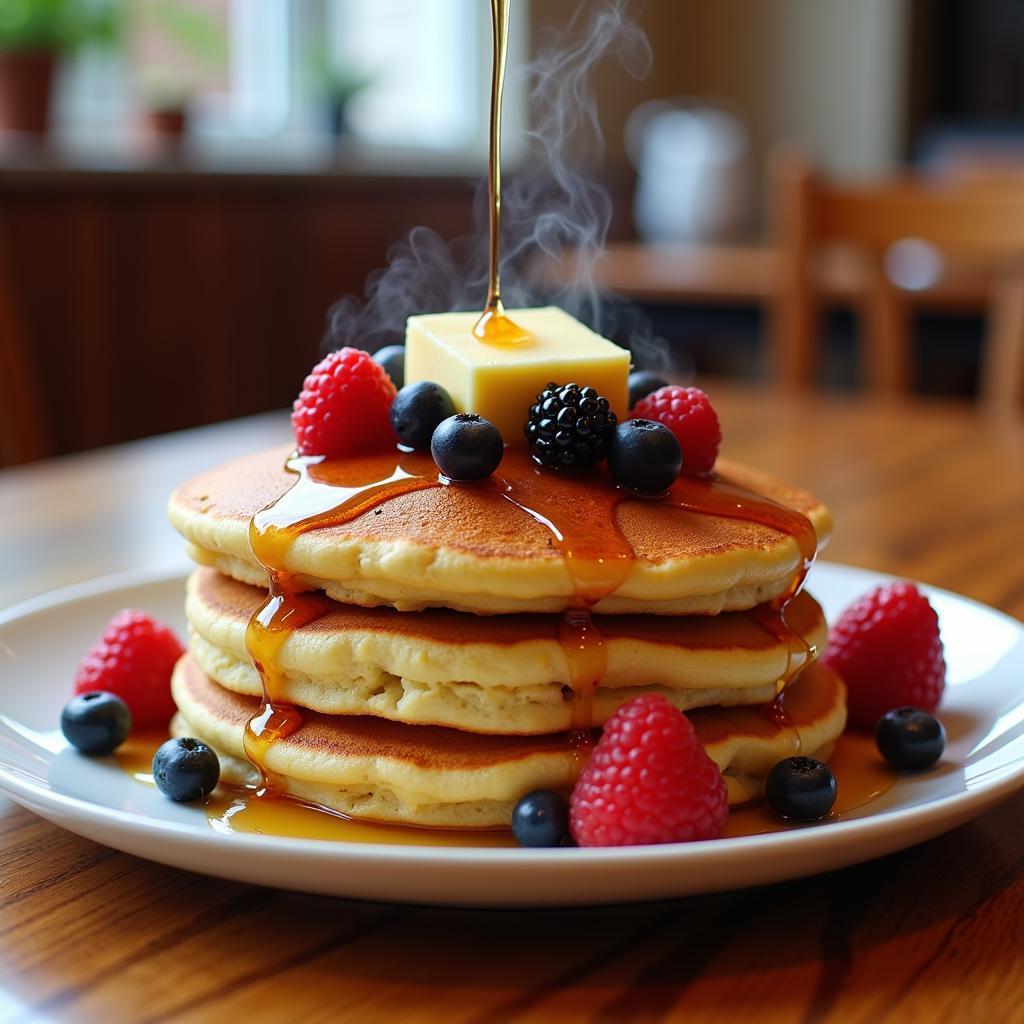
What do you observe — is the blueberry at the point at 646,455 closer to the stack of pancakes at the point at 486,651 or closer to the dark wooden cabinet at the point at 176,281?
the stack of pancakes at the point at 486,651

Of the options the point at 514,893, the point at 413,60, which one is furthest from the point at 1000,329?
the point at 413,60

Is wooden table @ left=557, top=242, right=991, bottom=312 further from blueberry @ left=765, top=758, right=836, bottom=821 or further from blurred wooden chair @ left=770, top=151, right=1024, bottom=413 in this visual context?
blueberry @ left=765, top=758, right=836, bottom=821

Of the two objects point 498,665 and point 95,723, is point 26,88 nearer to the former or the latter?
point 95,723

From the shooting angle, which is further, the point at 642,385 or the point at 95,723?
the point at 642,385

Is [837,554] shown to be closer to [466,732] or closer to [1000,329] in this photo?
[466,732]

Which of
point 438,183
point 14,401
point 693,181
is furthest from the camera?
point 693,181

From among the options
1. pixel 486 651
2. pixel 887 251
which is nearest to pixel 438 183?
pixel 887 251
